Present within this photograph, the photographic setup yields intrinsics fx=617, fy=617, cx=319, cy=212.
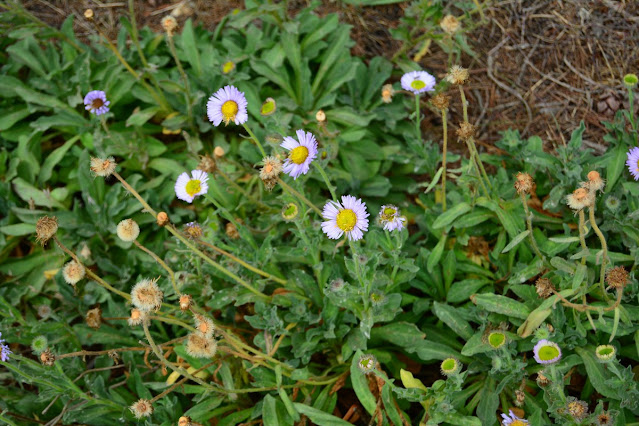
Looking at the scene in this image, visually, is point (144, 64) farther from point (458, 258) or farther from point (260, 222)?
point (458, 258)

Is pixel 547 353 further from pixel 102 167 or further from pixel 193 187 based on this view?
pixel 102 167

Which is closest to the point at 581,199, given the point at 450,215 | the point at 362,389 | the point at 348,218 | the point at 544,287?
the point at 544,287

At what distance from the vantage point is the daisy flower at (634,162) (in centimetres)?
280

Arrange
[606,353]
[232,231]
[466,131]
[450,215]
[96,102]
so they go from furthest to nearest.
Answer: [96,102] → [232,231] → [450,215] → [466,131] → [606,353]

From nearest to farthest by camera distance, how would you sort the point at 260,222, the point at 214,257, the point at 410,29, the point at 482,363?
the point at 482,363 < the point at 214,257 < the point at 260,222 < the point at 410,29

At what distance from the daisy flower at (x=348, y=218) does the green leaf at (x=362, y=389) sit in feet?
2.18

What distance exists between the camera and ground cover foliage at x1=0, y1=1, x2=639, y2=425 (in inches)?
100

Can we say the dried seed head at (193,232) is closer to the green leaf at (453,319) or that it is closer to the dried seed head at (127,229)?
the dried seed head at (127,229)

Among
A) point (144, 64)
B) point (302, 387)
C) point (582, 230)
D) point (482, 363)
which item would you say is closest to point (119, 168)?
point (144, 64)

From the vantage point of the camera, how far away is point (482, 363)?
2822mm

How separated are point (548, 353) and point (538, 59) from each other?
221 cm

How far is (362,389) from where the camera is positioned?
2.69 meters

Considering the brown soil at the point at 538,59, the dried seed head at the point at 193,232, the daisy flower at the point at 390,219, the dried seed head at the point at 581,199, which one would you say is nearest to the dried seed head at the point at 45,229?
the dried seed head at the point at 193,232

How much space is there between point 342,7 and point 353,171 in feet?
4.30
